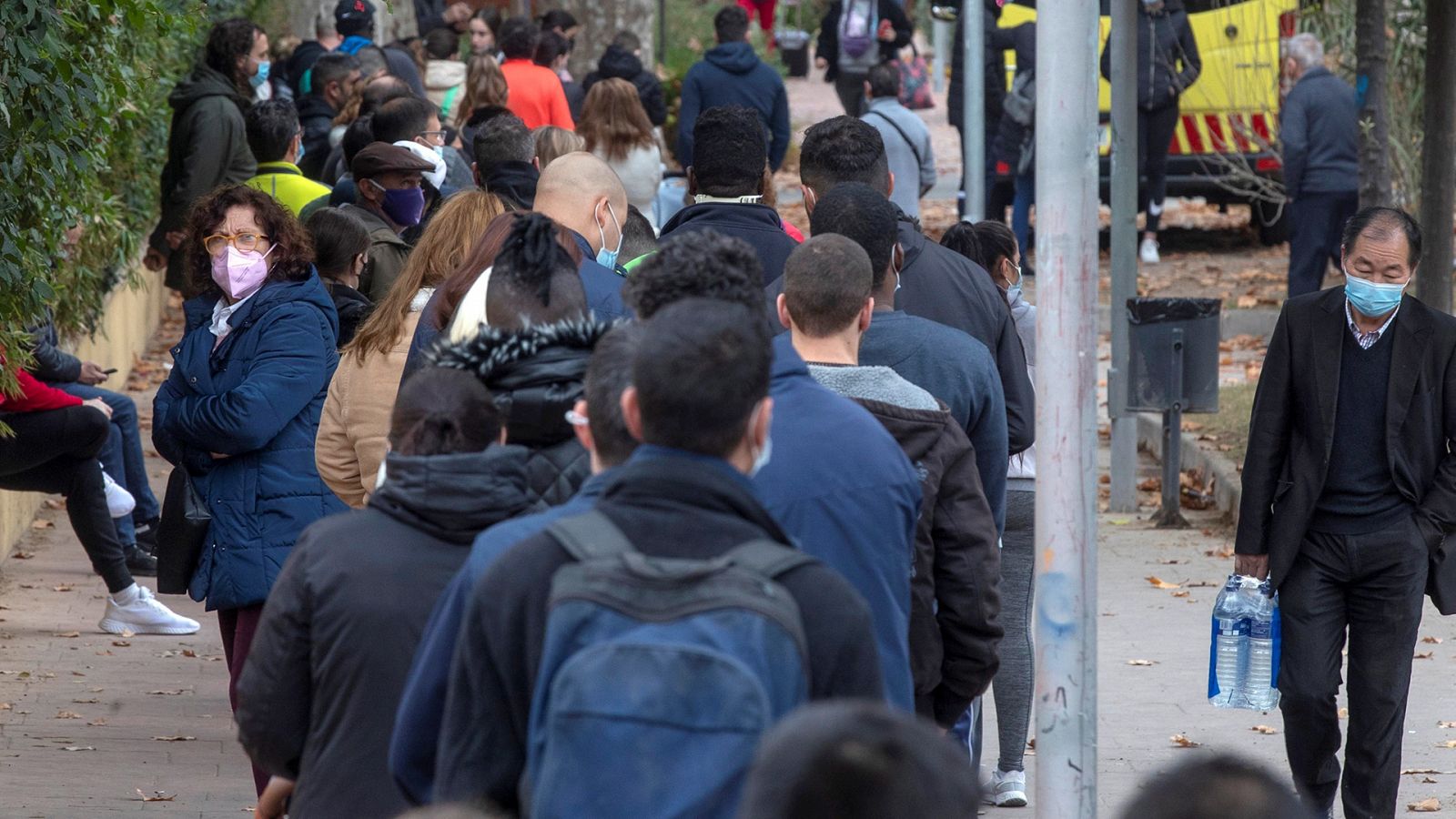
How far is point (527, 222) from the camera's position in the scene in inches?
178

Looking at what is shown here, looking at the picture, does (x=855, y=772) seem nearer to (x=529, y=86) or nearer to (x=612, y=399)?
(x=612, y=399)

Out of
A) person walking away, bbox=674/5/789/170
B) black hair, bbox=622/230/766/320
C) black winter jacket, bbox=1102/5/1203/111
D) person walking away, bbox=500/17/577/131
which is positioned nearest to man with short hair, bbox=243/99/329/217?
person walking away, bbox=500/17/577/131

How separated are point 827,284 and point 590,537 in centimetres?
180

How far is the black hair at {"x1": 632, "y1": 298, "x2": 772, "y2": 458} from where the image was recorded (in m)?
2.67

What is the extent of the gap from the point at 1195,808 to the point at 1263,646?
3.97 m

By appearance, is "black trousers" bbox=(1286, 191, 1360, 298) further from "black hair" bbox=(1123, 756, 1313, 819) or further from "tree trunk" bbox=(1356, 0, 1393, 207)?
"black hair" bbox=(1123, 756, 1313, 819)

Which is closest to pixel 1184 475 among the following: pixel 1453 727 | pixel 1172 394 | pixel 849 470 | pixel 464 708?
pixel 1172 394

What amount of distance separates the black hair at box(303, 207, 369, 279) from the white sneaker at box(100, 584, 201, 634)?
93.0 inches

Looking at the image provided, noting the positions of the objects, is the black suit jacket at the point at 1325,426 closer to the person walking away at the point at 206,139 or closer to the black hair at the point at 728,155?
the black hair at the point at 728,155

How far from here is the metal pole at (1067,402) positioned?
4141mm

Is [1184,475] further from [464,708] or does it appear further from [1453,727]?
[464,708]

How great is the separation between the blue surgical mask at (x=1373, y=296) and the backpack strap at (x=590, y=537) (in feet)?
11.3

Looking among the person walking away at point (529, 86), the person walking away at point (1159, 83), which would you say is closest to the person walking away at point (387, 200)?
the person walking away at point (529, 86)

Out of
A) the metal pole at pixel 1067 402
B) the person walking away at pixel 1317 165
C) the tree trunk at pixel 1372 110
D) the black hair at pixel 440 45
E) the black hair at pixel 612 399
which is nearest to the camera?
the black hair at pixel 612 399
